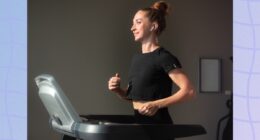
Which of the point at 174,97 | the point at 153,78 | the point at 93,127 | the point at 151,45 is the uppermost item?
the point at 151,45

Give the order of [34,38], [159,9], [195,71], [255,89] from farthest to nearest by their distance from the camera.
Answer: [195,71] < [34,38] < [159,9] < [255,89]

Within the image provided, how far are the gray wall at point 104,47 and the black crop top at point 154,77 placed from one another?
5.48ft

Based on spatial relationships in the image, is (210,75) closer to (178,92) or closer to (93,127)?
(178,92)

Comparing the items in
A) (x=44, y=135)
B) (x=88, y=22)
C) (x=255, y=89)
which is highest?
(x=88, y=22)

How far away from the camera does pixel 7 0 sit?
270cm

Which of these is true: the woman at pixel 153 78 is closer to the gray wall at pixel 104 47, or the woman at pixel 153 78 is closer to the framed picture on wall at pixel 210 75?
the gray wall at pixel 104 47

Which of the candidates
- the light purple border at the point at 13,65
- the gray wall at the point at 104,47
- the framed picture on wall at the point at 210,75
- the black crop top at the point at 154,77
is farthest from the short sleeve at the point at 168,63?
the framed picture on wall at the point at 210,75

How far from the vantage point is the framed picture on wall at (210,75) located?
4.66 m

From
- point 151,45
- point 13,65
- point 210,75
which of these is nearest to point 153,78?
point 151,45

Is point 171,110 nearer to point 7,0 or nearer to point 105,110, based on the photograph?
point 105,110

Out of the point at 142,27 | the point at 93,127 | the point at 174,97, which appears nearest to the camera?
the point at 93,127

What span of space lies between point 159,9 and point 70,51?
1639 mm

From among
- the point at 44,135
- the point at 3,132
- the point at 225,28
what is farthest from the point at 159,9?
the point at 225,28

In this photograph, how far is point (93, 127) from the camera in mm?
2238
